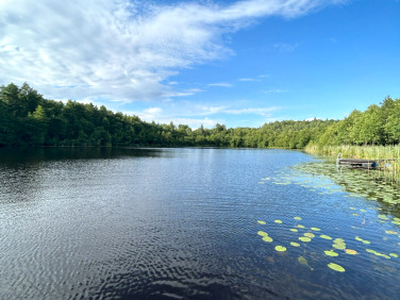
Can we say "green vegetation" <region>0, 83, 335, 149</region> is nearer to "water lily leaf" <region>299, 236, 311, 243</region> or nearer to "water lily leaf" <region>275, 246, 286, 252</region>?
"water lily leaf" <region>275, 246, 286, 252</region>

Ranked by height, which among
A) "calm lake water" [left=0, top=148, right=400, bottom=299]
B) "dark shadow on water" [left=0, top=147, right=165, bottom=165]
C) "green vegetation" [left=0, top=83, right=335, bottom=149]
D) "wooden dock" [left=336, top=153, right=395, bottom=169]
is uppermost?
"green vegetation" [left=0, top=83, right=335, bottom=149]

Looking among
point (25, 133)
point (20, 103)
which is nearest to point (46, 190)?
point (25, 133)

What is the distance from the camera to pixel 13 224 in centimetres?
1121

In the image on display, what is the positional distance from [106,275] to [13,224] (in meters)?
7.52

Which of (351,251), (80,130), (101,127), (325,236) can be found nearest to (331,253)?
(351,251)

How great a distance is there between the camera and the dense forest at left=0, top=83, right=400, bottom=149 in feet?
188

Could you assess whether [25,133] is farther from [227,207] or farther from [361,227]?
[361,227]

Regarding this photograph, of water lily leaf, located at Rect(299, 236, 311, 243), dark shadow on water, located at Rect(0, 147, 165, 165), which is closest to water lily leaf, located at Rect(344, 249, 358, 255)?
water lily leaf, located at Rect(299, 236, 311, 243)

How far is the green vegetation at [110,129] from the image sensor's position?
55250 mm

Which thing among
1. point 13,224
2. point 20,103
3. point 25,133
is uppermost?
point 20,103

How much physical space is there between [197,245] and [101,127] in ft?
416

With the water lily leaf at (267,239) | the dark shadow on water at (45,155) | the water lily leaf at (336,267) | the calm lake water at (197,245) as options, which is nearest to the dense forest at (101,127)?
the dark shadow on water at (45,155)

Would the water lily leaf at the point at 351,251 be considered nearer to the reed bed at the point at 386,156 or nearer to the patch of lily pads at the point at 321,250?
the patch of lily pads at the point at 321,250

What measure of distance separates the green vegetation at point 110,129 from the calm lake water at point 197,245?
26.5 meters
